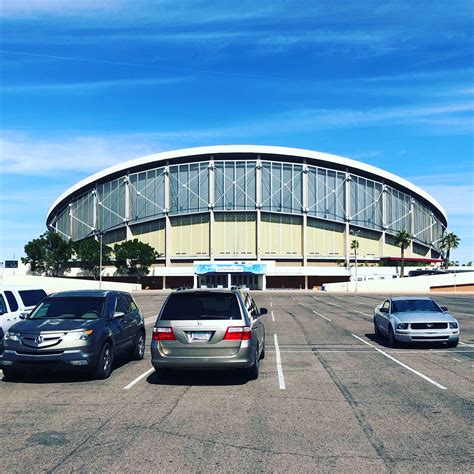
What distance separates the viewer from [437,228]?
138 m

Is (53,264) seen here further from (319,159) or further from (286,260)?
(319,159)

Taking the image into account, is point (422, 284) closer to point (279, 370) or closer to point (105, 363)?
point (279, 370)

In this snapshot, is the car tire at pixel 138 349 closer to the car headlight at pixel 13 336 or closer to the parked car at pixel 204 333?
the car headlight at pixel 13 336

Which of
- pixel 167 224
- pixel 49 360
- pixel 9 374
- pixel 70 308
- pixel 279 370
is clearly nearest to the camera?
pixel 49 360

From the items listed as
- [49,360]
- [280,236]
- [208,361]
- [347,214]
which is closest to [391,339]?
[208,361]

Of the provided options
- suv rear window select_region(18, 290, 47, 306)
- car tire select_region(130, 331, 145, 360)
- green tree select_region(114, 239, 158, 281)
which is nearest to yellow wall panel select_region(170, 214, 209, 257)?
green tree select_region(114, 239, 158, 281)

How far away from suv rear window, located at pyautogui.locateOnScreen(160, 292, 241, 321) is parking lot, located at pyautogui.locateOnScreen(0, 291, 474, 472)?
53.4 inches

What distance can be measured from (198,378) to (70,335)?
8.91 feet

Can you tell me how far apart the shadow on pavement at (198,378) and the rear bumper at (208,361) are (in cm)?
78

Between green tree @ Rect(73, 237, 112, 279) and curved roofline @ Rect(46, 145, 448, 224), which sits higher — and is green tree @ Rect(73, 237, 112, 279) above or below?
below

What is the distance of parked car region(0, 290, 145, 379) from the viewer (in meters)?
11.7

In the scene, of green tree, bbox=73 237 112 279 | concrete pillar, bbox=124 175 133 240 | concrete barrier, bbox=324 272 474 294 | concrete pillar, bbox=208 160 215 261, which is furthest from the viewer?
concrete pillar, bbox=124 175 133 240

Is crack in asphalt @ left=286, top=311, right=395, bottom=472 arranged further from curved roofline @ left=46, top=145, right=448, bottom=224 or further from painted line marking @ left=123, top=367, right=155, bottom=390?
curved roofline @ left=46, top=145, right=448, bottom=224

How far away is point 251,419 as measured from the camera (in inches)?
350
